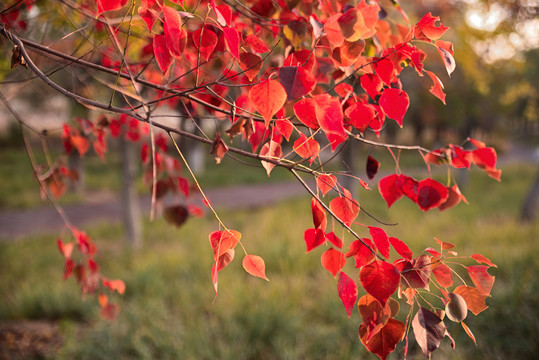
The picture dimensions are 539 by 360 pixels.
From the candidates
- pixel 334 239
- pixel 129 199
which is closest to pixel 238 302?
pixel 334 239

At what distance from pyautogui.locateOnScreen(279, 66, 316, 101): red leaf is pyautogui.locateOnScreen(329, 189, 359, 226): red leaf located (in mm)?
307

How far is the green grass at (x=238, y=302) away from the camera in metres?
2.80

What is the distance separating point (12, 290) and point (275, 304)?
273cm

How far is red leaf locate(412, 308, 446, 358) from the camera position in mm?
775

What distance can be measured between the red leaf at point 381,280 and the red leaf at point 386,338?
7 centimetres

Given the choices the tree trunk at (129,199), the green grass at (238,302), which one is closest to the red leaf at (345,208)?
the green grass at (238,302)

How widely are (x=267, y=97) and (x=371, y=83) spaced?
1.35 feet

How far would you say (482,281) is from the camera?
86cm

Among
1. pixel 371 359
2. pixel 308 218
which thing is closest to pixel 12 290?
pixel 371 359

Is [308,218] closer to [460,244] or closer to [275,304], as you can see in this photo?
[460,244]

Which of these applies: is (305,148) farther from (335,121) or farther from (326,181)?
(335,121)

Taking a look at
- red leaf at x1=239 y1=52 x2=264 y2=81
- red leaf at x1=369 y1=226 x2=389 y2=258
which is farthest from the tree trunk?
red leaf at x1=369 y1=226 x2=389 y2=258

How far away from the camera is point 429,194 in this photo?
3.49 ft


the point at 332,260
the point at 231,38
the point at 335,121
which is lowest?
the point at 332,260
